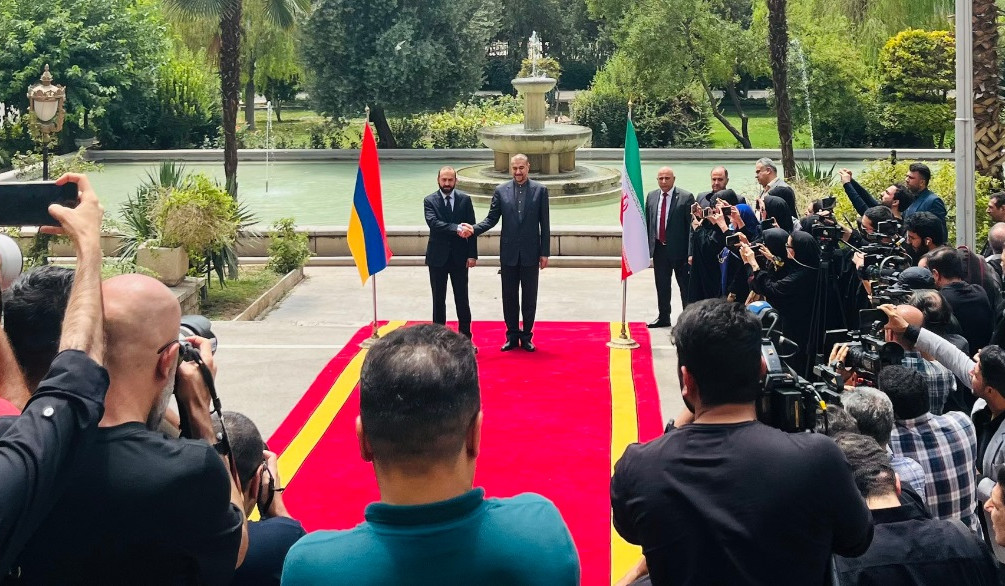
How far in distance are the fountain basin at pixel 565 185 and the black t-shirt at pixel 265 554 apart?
57.9 feet

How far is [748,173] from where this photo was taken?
2559cm

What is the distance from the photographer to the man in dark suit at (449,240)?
11.5 meters

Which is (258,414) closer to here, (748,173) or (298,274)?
(298,274)

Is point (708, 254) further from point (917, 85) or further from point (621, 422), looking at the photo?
point (917, 85)

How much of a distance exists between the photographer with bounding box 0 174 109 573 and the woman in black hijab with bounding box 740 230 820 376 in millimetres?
6541

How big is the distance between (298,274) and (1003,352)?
11.8m

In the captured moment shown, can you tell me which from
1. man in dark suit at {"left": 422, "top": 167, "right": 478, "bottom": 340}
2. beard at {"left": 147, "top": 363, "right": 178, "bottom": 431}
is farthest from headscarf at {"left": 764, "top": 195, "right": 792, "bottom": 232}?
beard at {"left": 147, "top": 363, "right": 178, "bottom": 431}

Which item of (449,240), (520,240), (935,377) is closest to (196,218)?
(449,240)

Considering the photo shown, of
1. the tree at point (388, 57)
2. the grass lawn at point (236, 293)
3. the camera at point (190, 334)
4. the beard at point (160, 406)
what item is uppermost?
the tree at point (388, 57)

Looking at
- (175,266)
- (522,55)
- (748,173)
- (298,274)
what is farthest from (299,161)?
(522,55)

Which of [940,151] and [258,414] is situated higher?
[940,151]

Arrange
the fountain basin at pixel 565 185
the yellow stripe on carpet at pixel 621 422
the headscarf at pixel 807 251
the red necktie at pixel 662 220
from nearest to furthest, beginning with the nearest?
the yellow stripe on carpet at pixel 621 422 → the headscarf at pixel 807 251 → the red necktie at pixel 662 220 → the fountain basin at pixel 565 185

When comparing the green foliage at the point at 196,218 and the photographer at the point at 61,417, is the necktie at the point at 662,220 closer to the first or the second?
the green foliage at the point at 196,218

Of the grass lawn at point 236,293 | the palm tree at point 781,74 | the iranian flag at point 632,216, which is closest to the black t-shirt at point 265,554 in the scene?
the iranian flag at point 632,216
